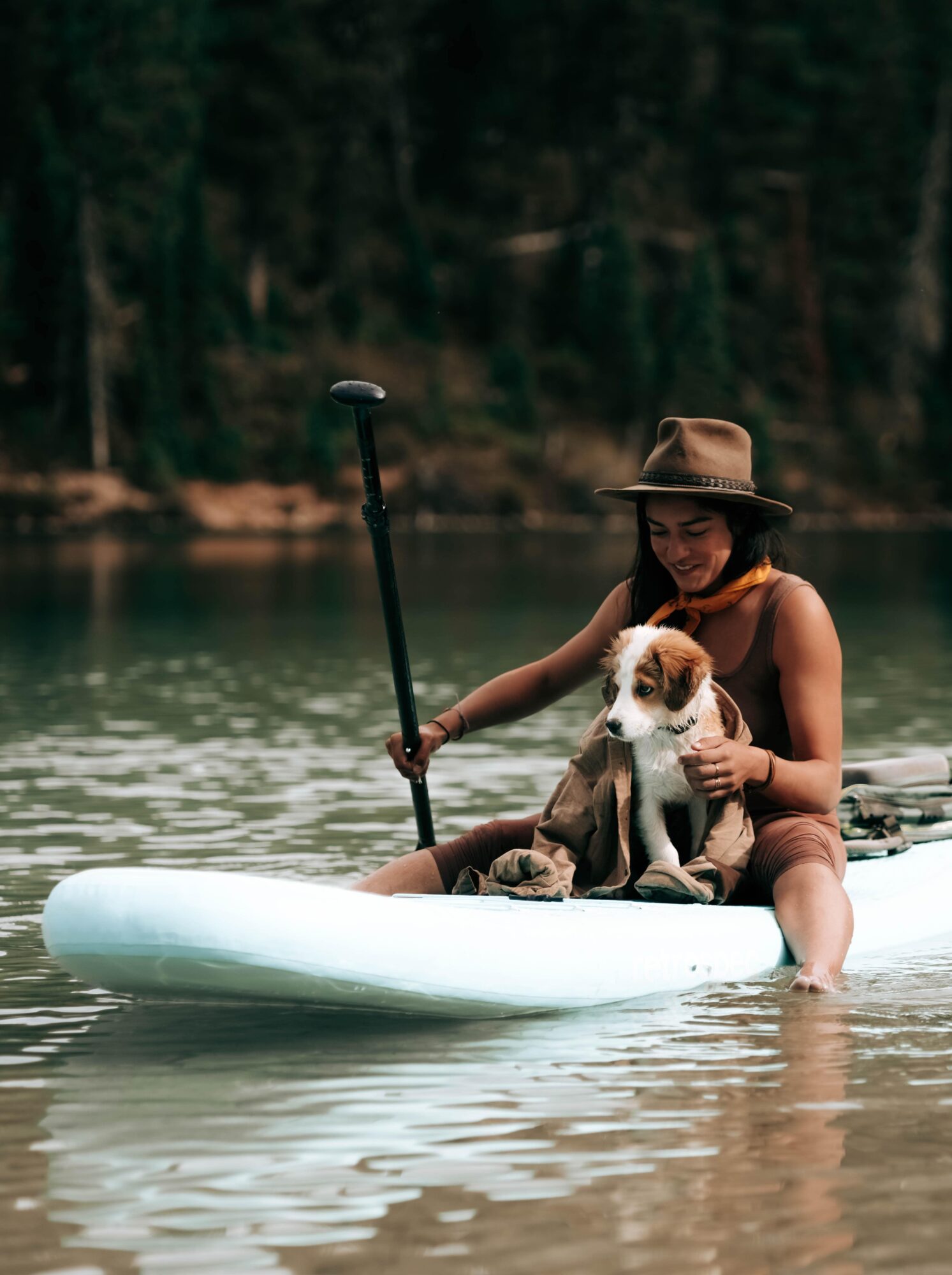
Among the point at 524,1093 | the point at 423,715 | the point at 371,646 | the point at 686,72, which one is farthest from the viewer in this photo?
the point at 686,72

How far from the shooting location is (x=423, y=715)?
45.5 ft

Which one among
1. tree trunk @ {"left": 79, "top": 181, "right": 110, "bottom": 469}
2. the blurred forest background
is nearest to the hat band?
the blurred forest background

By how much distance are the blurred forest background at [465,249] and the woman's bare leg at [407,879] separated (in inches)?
1897

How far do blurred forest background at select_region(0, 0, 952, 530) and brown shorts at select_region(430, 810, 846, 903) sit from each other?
48126mm

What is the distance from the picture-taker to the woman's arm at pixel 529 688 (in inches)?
233

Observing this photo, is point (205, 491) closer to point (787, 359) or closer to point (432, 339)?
point (432, 339)

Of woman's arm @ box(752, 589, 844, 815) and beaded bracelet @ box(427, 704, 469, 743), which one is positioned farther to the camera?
beaded bracelet @ box(427, 704, 469, 743)

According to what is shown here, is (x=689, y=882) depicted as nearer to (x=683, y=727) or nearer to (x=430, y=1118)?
(x=683, y=727)

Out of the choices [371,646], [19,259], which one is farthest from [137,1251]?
[19,259]

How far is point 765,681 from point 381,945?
1367mm

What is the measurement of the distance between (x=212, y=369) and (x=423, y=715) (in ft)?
153

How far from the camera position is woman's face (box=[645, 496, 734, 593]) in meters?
5.61

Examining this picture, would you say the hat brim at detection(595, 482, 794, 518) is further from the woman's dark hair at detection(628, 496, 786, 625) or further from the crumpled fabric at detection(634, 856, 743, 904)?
the crumpled fabric at detection(634, 856, 743, 904)

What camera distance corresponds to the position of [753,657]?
567cm
